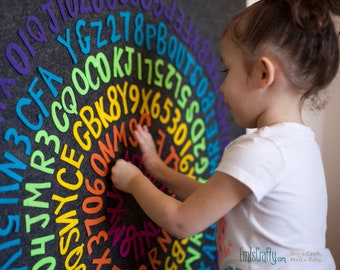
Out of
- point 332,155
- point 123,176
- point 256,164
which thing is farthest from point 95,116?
point 332,155

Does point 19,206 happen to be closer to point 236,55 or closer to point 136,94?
point 136,94

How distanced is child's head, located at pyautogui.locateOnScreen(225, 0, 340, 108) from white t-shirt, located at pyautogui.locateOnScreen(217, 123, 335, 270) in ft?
0.26

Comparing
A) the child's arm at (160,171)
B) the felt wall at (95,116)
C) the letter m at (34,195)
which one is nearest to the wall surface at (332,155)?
the felt wall at (95,116)

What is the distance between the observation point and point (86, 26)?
0.50m

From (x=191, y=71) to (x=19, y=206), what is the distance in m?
0.38

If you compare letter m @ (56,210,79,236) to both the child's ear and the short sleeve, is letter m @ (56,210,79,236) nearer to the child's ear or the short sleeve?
the short sleeve

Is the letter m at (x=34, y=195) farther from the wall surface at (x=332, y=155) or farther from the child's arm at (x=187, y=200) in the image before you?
the wall surface at (x=332, y=155)

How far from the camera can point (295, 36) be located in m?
0.51

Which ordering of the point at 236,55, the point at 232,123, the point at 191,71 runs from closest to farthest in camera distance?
the point at 236,55 < the point at 191,71 < the point at 232,123

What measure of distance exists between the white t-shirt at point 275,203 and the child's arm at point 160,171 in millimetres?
96

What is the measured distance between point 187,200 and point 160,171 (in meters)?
0.11

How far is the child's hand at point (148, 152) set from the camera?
602 millimetres

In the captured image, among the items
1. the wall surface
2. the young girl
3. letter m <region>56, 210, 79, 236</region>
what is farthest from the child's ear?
the wall surface

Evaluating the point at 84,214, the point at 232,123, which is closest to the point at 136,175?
→ the point at 84,214
